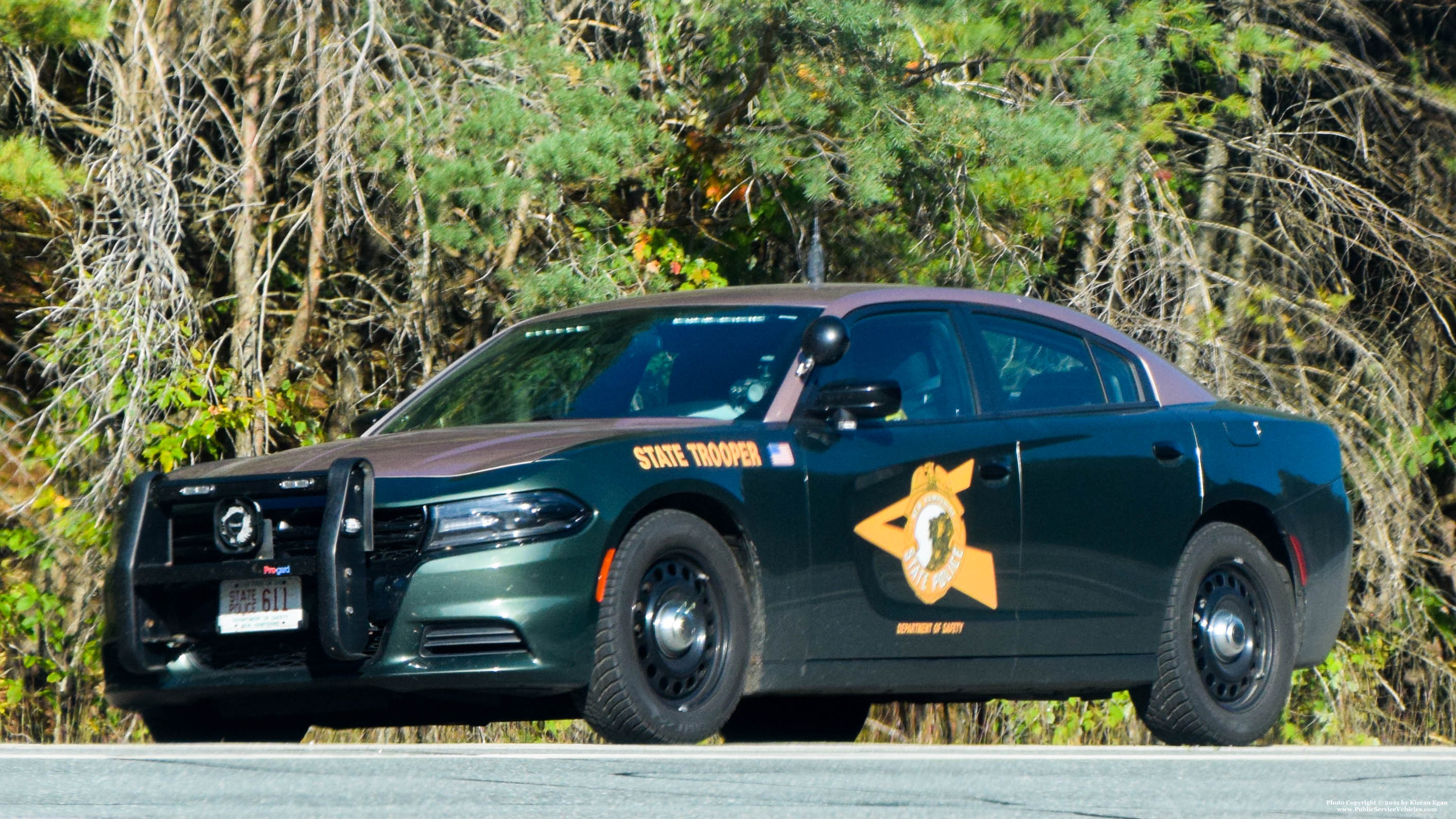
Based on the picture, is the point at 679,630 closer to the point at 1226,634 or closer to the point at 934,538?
the point at 934,538

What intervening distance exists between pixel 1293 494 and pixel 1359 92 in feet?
22.3

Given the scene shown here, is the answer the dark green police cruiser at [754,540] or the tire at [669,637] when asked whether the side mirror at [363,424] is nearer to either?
the dark green police cruiser at [754,540]

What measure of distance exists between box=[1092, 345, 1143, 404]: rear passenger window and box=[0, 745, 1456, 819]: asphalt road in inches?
83.9

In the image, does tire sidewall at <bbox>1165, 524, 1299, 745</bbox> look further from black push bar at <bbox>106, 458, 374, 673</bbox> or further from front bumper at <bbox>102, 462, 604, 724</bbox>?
black push bar at <bbox>106, 458, 374, 673</bbox>

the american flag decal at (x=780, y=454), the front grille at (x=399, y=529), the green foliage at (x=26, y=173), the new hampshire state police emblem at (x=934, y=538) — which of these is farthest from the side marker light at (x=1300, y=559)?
the green foliage at (x=26, y=173)

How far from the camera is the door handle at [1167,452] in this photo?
24.9ft

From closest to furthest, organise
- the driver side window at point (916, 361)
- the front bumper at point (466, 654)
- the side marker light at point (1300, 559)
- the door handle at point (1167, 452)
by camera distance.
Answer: the front bumper at point (466, 654), the driver side window at point (916, 361), the door handle at point (1167, 452), the side marker light at point (1300, 559)

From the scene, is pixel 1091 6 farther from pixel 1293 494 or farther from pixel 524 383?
pixel 524 383

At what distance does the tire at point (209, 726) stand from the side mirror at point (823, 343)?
1920 mm

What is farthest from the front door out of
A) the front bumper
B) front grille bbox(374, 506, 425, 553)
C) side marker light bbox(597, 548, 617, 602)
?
front grille bbox(374, 506, 425, 553)

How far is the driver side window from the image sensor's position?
701 cm

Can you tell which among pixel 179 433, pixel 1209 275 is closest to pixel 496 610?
pixel 179 433

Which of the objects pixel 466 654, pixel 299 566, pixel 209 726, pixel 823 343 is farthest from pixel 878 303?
pixel 209 726

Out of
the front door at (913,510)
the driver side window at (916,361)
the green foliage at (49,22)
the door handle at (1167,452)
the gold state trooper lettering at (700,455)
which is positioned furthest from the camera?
the green foliage at (49,22)
